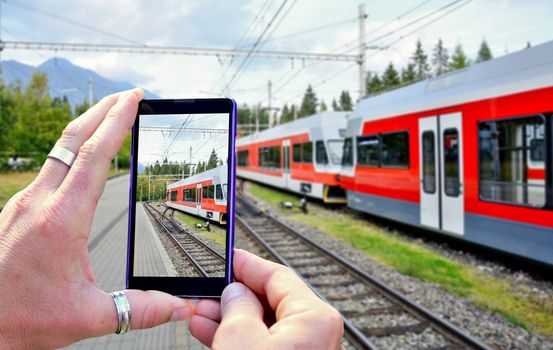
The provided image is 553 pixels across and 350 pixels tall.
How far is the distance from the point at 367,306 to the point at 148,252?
5367 millimetres

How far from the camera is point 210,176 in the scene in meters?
1.38

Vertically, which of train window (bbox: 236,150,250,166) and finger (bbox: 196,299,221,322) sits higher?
train window (bbox: 236,150,250,166)

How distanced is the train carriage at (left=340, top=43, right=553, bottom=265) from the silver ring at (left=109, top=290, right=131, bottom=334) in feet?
22.3

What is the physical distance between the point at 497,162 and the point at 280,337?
7.72 m

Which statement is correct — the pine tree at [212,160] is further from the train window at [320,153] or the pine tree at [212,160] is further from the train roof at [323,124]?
the train window at [320,153]

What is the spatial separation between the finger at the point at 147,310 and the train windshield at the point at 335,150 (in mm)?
15307

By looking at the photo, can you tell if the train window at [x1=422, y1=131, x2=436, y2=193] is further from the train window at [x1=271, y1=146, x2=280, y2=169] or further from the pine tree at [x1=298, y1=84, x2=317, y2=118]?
the pine tree at [x1=298, y1=84, x2=317, y2=118]

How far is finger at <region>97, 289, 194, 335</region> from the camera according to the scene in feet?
3.89

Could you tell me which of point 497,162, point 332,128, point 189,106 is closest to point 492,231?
point 497,162

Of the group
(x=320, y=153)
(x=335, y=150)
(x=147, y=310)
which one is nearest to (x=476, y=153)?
(x=147, y=310)

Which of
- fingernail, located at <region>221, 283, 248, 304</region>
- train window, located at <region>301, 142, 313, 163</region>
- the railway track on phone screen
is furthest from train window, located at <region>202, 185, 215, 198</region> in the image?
train window, located at <region>301, 142, 313, 163</region>

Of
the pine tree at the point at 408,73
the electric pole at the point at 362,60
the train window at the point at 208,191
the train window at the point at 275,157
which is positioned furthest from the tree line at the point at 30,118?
the pine tree at the point at 408,73

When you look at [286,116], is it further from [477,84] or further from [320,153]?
[477,84]

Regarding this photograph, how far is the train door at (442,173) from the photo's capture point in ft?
28.1
